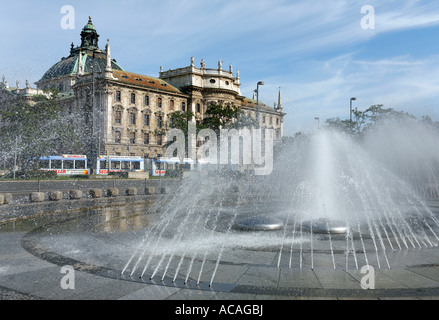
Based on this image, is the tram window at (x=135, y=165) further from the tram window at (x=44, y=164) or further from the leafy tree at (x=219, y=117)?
the leafy tree at (x=219, y=117)

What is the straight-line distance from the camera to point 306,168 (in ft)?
62.0

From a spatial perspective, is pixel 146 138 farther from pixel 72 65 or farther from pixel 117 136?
pixel 72 65

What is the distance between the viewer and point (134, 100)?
234 ft

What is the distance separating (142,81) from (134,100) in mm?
5879

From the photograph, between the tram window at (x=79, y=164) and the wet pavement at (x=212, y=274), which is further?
the tram window at (x=79, y=164)

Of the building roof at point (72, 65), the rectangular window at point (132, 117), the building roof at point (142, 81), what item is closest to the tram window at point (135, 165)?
the rectangular window at point (132, 117)

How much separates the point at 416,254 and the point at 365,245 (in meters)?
1.23

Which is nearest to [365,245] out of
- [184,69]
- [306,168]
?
[306,168]

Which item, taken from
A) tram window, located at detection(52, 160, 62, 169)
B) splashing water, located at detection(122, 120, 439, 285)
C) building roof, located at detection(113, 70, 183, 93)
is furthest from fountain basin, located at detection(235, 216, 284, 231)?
building roof, located at detection(113, 70, 183, 93)

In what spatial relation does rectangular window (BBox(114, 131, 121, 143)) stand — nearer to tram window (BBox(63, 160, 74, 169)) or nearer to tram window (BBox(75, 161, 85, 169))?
tram window (BBox(75, 161, 85, 169))

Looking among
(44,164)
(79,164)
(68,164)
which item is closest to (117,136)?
(79,164)

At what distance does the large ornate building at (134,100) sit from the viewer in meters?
Result: 66.8

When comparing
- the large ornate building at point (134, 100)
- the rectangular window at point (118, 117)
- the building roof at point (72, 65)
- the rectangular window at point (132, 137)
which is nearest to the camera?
the large ornate building at point (134, 100)
